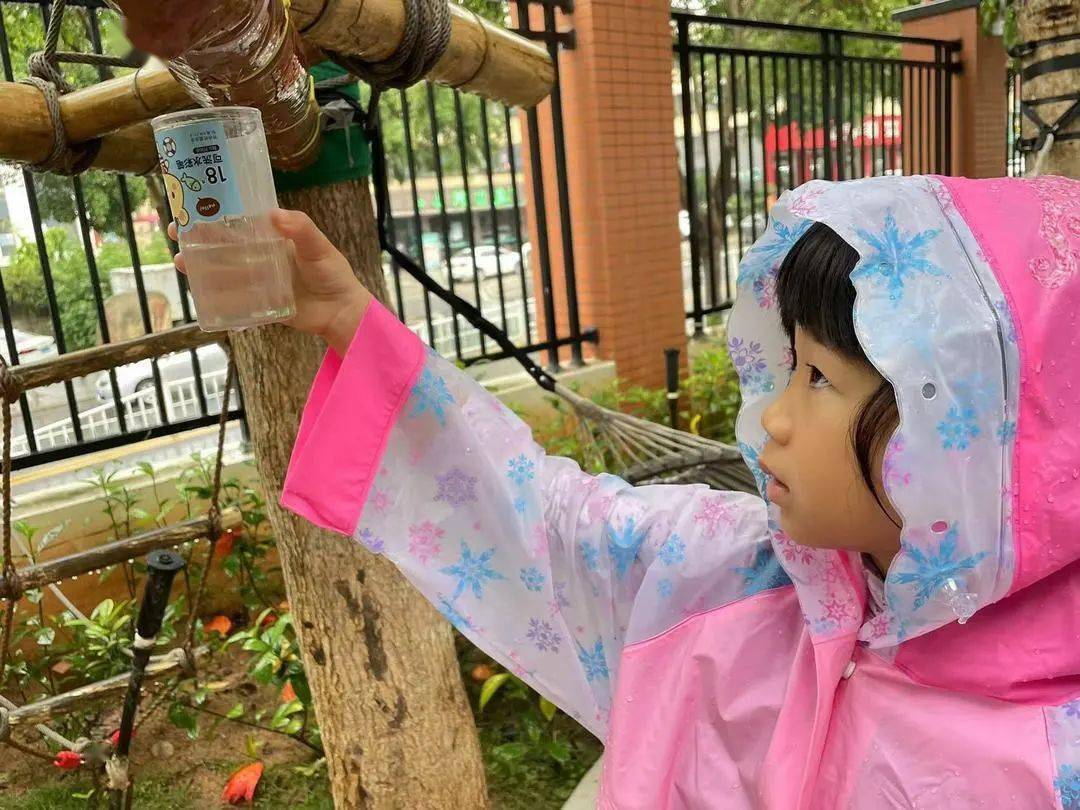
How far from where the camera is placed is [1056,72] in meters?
2.67

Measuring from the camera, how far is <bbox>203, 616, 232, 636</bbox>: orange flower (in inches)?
122

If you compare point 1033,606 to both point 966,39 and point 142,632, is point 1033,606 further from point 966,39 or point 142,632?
point 966,39

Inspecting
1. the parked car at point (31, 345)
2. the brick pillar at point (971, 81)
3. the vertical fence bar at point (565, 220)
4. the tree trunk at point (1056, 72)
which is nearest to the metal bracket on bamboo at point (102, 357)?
the parked car at point (31, 345)

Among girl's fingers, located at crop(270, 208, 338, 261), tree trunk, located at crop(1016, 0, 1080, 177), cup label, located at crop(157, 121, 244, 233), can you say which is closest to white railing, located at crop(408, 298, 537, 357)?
tree trunk, located at crop(1016, 0, 1080, 177)

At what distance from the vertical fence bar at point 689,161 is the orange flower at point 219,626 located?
12.5 feet

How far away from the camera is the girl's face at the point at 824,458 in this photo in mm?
952

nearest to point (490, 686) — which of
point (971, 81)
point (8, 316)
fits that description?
point (8, 316)

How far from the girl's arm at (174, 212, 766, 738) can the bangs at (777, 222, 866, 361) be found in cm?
34

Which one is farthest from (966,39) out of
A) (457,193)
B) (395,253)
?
(457,193)

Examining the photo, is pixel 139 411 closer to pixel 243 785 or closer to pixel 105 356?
pixel 243 785

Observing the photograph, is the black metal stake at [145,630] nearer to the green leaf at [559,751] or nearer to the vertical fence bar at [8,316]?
the green leaf at [559,751]

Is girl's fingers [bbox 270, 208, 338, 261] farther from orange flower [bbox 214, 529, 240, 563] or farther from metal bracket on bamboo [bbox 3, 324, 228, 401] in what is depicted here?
orange flower [bbox 214, 529, 240, 563]

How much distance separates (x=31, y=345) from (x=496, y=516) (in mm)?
2981

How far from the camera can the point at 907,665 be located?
3.37 ft
